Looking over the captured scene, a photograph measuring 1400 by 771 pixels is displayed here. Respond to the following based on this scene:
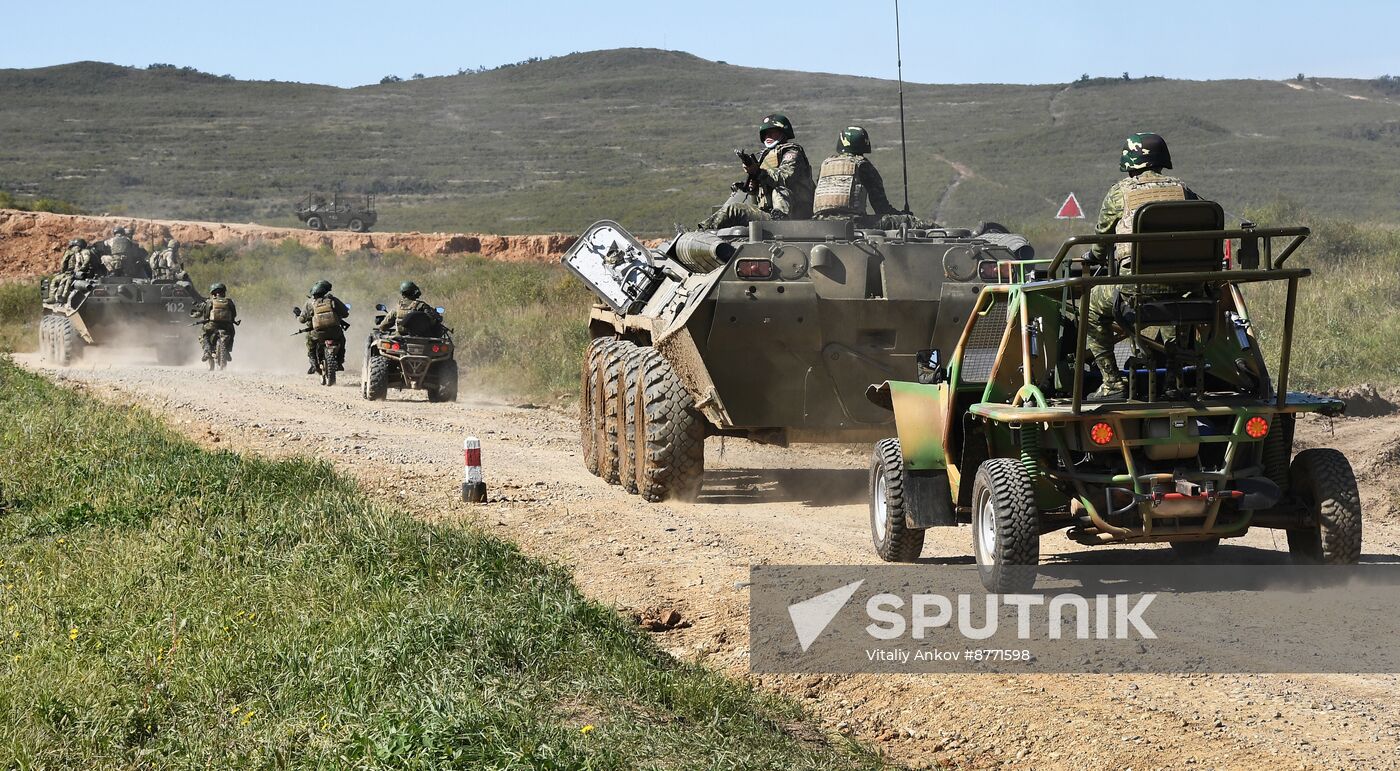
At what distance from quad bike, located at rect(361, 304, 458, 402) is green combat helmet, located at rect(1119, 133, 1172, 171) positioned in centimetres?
1376

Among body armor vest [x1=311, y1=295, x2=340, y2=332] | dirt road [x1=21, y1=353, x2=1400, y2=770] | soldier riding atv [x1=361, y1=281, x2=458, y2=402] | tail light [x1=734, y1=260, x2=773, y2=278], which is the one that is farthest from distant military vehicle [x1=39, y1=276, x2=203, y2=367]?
tail light [x1=734, y1=260, x2=773, y2=278]

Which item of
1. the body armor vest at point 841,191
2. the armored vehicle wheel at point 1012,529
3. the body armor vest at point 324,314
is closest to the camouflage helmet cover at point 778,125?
the body armor vest at point 841,191

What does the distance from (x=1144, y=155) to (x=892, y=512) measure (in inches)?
91.8

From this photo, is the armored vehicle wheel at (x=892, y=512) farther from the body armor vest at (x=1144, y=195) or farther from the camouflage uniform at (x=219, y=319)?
the camouflage uniform at (x=219, y=319)

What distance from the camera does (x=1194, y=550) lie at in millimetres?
9250

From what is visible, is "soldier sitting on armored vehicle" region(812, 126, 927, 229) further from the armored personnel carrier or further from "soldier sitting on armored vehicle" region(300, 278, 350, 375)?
"soldier sitting on armored vehicle" region(300, 278, 350, 375)

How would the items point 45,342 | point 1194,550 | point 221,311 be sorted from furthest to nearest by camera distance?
1. point 45,342
2. point 221,311
3. point 1194,550

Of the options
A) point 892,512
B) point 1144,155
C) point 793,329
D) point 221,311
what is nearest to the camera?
point 1144,155

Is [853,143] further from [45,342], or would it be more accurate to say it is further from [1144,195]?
[45,342]

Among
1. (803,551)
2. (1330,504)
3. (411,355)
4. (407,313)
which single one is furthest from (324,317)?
(1330,504)

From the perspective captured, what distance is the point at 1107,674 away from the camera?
6.63 meters

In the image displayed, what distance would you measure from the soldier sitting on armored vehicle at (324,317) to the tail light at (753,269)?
13.0 metres

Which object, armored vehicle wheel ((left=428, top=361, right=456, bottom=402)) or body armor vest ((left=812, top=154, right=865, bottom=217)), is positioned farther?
armored vehicle wheel ((left=428, top=361, right=456, bottom=402))

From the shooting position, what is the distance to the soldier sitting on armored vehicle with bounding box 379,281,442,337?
21172 millimetres
